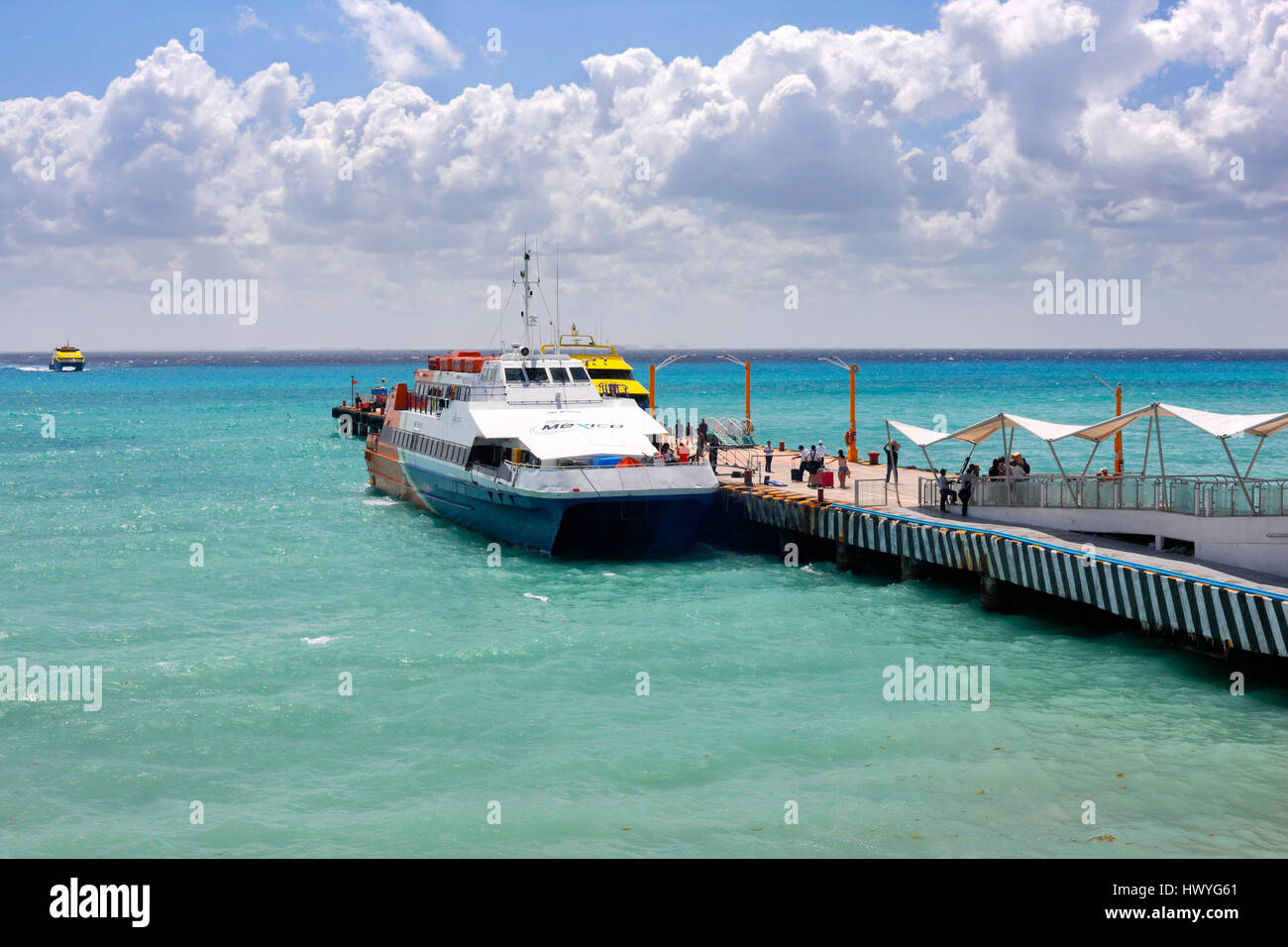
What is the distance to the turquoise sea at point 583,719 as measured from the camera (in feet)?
54.2

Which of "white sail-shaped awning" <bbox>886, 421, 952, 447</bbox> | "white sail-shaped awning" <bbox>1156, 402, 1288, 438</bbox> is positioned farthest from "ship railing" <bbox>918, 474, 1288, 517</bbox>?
"white sail-shaped awning" <bbox>886, 421, 952, 447</bbox>

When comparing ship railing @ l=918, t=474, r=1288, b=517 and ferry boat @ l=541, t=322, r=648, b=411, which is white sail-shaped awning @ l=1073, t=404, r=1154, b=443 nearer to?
ship railing @ l=918, t=474, r=1288, b=517

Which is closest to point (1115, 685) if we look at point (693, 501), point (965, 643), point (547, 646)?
point (965, 643)

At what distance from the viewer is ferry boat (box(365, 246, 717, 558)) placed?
3409 cm

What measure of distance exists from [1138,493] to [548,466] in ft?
53.6

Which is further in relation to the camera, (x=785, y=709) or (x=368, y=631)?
(x=368, y=631)

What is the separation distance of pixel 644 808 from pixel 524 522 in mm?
19405

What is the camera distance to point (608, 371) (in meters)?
57.8

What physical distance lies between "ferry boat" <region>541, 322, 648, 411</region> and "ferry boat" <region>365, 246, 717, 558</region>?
8643 millimetres

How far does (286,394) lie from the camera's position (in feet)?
607

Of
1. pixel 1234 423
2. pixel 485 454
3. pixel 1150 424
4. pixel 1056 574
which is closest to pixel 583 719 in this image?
pixel 1056 574

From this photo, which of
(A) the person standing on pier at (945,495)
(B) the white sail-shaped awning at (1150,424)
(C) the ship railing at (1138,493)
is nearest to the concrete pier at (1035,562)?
(A) the person standing on pier at (945,495)

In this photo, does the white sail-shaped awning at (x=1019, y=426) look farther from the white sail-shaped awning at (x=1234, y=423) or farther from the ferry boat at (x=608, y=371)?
the ferry boat at (x=608, y=371)

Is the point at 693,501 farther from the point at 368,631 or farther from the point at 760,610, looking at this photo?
the point at 368,631
